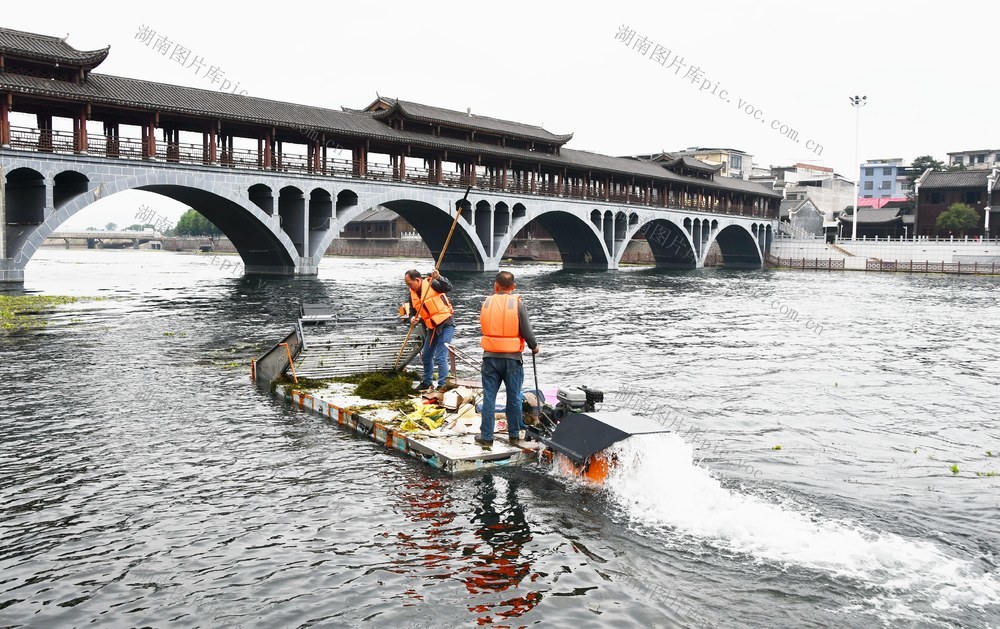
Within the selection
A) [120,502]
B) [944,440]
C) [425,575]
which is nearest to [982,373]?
[944,440]

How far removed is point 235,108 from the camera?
153 feet

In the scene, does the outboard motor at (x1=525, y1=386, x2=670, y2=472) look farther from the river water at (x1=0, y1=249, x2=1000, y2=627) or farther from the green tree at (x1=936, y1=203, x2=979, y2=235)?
the green tree at (x1=936, y1=203, x2=979, y2=235)

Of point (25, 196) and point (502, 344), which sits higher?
point (25, 196)

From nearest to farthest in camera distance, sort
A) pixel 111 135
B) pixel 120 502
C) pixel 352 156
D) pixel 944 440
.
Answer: pixel 120 502 → pixel 944 440 → pixel 111 135 → pixel 352 156

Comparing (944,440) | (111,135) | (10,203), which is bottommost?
(944,440)

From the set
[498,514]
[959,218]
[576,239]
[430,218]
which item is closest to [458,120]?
[430,218]

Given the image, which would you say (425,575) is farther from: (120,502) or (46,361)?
(46,361)

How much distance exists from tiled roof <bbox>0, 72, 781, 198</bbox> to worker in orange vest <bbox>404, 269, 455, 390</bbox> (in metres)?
32.4

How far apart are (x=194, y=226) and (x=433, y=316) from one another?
6463 inches

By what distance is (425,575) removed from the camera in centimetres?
696

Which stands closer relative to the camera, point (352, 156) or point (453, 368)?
point (453, 368)

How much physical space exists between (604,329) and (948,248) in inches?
2790

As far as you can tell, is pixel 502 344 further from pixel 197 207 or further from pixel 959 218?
pixel 959 218

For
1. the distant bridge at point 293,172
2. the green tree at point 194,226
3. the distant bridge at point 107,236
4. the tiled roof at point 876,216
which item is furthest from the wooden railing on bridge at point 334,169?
the distant bridge at point 107,236
